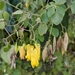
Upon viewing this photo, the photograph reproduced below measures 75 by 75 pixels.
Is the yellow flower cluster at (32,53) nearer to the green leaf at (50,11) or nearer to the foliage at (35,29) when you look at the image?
the foliage at (35,29)

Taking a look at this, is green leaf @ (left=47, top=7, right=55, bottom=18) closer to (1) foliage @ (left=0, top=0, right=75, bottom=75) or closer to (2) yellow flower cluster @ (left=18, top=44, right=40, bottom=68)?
(1) foliage @ (left=0, top=0, right=75, bottom=75)

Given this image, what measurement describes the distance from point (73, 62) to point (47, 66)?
0.86ft

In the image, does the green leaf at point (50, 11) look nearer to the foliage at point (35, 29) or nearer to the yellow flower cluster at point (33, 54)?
the foliage at point (35, 29)

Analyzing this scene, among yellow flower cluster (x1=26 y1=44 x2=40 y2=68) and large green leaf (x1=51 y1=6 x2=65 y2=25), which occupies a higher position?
large green leaf (x1=51 y1=6 x2=65 y2=25)

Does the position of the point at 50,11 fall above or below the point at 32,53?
above

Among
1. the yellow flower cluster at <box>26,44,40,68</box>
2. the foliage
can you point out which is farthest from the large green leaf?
the yellow flower cluster at <box>26,44,40,68</box>

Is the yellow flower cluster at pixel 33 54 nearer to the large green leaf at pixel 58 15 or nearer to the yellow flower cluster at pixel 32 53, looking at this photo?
the yellow flower cluster at pixel 32 53

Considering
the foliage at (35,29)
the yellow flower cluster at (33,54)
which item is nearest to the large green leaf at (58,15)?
the foliage at (35,29)

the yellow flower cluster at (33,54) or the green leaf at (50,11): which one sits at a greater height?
the green leaf at (50,11)

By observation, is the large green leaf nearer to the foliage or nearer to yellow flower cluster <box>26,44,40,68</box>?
the foliage

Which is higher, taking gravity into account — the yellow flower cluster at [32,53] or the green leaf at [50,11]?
the green leaf at [50,11]

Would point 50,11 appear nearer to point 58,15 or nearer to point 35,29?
point 58,15

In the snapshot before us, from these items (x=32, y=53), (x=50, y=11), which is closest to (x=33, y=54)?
(x=32, y=53)

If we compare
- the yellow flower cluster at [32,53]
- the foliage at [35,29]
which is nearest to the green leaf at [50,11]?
the foliage at [35,29]
